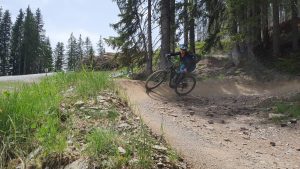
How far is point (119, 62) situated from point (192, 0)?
6123 mm

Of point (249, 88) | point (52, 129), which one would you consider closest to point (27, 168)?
point (52, 129)

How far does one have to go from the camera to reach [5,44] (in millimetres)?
84312

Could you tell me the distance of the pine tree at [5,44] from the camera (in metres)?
83.2

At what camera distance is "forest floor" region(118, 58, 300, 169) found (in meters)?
6.86

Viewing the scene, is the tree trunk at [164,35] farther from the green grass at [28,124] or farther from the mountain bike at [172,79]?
the green grass at [28,124]

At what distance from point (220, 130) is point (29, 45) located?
2974 inches

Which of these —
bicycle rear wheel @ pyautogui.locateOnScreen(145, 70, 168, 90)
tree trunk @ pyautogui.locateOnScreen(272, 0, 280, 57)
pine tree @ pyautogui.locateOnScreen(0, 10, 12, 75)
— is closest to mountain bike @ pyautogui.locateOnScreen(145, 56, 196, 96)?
bicycle rear wheel @ pyautogui.locateOnScreen(145, 70, 168, 90)

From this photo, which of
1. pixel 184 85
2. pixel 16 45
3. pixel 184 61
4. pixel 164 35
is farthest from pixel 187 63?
pixel 16 45

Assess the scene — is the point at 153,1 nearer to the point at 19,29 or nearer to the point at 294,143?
the point at 294,143

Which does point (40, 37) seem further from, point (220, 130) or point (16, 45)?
point (220, 130)

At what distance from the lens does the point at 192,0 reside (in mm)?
23453

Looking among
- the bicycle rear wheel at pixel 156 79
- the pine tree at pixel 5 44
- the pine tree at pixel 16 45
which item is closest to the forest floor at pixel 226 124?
the bicycle rear wheel at pixel 156 79

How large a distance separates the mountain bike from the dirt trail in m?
0.26

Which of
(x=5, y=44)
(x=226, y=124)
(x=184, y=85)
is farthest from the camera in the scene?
(x=5, y=44)
